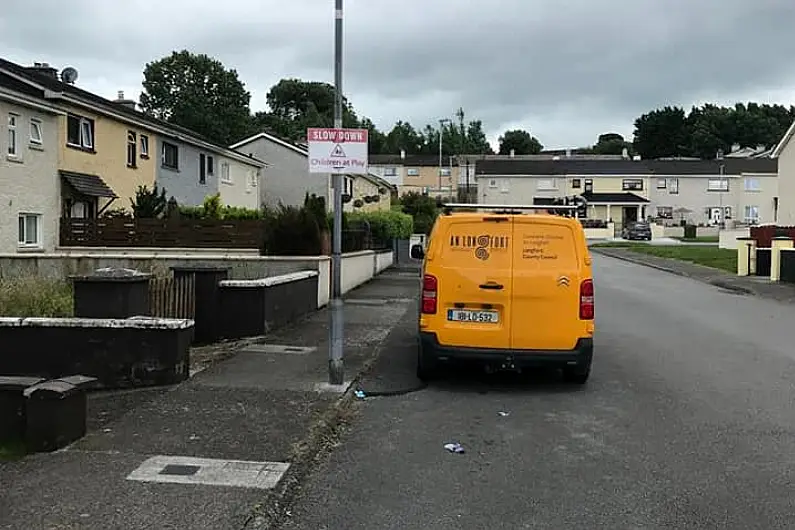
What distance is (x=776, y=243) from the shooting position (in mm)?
26344

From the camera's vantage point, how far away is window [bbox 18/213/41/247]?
24.5 m

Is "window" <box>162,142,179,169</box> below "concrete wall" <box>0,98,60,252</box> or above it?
above

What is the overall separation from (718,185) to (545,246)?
80197 millimetres

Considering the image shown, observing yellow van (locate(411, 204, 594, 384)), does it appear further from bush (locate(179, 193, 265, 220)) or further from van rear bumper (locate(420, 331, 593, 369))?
bush (locate(179, 193, 265, 220))

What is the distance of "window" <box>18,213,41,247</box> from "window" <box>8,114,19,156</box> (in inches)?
70.3

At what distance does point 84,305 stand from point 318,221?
8.66 metres

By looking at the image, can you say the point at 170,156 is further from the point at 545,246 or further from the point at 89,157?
the point at 545,246

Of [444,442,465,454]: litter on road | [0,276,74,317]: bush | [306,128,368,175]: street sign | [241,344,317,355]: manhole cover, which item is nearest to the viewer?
[444,442,465,454]: litter on road

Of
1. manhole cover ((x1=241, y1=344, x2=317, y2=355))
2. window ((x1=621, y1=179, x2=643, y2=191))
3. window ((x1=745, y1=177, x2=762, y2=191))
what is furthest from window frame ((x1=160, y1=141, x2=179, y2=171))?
window ((x1=745, y1=177, x2=762, y2=191))

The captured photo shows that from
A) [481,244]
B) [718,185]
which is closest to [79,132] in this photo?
[481,244]

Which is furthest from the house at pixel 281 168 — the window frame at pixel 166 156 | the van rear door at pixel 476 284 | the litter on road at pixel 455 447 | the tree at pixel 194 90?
the litter on road at pixel 455 447

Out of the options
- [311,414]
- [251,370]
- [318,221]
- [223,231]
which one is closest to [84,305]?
[251,370]

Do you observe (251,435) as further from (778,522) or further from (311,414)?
(778,522)

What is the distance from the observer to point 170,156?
35250 millimetres
